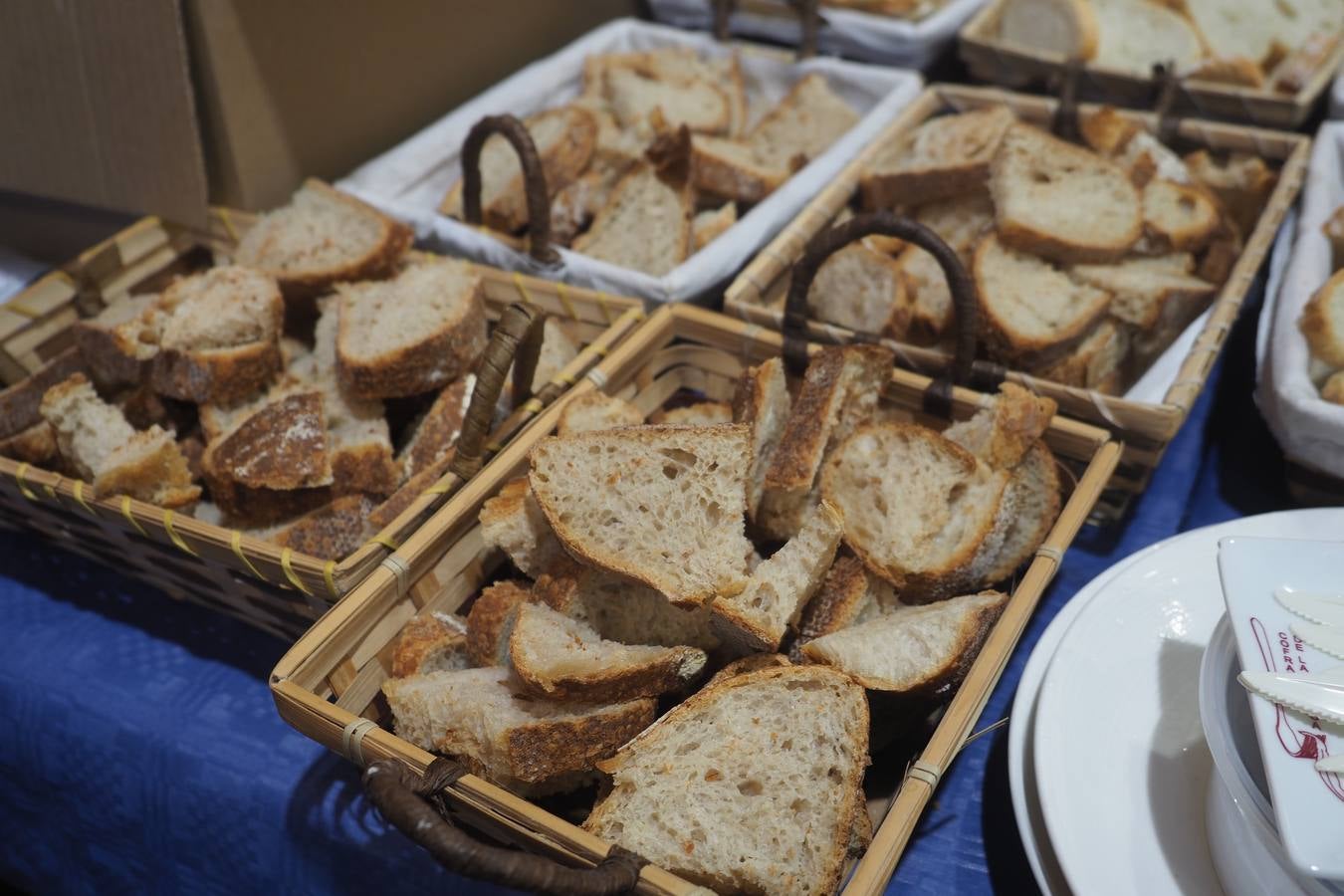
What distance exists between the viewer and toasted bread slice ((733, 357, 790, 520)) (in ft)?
4.80

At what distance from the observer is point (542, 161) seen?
7.27 feet

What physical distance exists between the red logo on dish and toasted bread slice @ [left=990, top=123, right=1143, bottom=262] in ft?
3.49

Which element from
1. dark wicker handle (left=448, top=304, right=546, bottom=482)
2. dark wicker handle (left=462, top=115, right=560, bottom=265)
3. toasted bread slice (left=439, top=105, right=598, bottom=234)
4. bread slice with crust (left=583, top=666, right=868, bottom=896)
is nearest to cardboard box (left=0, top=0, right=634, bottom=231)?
toasted bread slice (left=439, top=105, right=598, bottom=234)

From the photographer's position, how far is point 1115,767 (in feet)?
3.49

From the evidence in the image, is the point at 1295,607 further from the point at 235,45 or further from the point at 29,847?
the point at 235,45

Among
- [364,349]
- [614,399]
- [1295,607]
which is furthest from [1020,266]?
[364,349]

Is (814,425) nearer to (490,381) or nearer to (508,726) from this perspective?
(490,381)

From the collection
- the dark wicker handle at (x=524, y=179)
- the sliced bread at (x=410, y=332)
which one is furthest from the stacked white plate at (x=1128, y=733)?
the dark wicker handle at (x=524, y=179)

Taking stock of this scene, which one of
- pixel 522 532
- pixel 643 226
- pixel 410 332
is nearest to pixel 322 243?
pixel 410 332

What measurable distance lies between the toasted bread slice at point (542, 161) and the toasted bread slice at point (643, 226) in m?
0.19

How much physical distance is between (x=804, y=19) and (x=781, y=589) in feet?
6.54

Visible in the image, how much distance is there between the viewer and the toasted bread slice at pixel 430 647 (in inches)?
51.8

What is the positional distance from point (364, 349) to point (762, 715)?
39.6 inches

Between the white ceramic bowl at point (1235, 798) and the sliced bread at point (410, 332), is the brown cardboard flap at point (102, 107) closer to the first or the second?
the sliced bread at point (410, 332)
